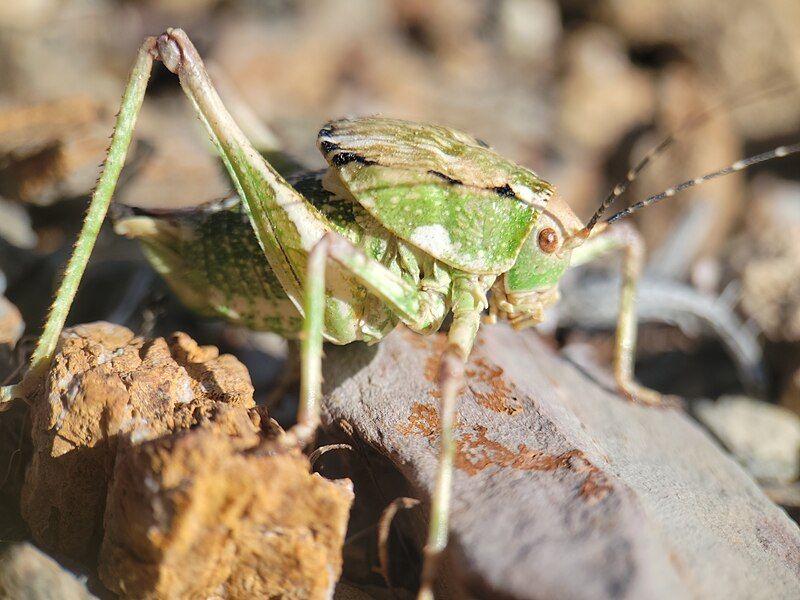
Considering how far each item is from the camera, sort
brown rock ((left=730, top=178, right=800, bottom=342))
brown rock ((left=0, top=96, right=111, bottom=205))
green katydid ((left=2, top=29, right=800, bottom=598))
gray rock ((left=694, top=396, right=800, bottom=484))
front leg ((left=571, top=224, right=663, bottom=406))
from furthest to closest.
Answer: brown rock ((left=730, top=178, right=800, bottom=342)) → brown rock ((left=0, top=96, right=111, bottom=205)) → gray rock ((left=694, top=396, right=800, bottom=484)) → front leg ((left=571, top=224, right=663, bottom=406)) → green katydid ((left=2, top=29, right=800, bottom=598))

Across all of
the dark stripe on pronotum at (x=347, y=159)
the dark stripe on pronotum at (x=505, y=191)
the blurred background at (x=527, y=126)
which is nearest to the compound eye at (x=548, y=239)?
the dark stripe on pronotum at (x=505, y=191)

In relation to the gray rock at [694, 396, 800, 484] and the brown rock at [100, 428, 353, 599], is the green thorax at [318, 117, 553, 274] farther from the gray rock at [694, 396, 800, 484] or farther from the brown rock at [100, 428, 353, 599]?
the gray rock at [694, 396, 800, 484]

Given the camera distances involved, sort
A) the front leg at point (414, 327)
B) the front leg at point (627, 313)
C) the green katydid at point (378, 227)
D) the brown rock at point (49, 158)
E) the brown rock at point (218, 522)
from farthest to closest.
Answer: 1. the brown rock at point (49, 158)
2. the front leg at point (627, 313)
3. the green katydid at point (378, 227)
4. the front leg at point (414, 327)
5. the brown rock at point (218, 522)

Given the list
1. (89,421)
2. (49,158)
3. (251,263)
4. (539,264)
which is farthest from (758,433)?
(49,158)

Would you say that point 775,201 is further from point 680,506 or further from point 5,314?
point 5,314

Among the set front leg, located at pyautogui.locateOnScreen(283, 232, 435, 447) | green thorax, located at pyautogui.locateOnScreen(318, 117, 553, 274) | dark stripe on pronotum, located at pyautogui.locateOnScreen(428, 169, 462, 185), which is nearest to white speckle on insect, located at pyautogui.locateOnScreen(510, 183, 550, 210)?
green thorax, located at pyautogui.locateOnScreen(318, 117, 553, 274)

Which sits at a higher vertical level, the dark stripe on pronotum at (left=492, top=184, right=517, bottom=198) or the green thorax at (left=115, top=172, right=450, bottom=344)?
the dark stripe on pronotum at (left=492, top=184, right=517, bottom=198)

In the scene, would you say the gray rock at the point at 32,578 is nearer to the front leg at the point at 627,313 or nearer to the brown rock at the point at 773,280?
the front leg at the point at 627,313

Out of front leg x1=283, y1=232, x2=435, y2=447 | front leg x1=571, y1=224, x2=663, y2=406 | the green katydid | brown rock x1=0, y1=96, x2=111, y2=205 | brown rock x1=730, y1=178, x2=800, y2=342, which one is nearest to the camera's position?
front leg x1=283, y1=232, x2=435, y2=447


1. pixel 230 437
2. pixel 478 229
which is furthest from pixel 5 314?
pixel 478 229
